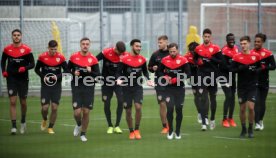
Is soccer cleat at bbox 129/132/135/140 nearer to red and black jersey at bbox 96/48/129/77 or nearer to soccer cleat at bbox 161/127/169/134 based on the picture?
soccer cleat at bbox 161/127/169/134

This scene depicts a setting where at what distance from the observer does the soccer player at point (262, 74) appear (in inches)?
687

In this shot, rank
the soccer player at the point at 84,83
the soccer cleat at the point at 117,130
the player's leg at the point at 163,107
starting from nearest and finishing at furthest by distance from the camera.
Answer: the soccer player at the point at 84,83, the player's leg at the point at 163,107, the soccer cleat at the point at 117,130

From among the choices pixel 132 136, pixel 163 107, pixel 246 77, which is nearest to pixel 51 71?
pixel 132 136

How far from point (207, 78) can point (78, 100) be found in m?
3.50

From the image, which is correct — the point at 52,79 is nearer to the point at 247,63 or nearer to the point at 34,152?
the point at 34,152

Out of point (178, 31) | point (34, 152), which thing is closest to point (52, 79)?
point (34, 152)

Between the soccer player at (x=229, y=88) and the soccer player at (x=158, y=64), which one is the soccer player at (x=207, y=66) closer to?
the soccer player at (x=229, y=88)

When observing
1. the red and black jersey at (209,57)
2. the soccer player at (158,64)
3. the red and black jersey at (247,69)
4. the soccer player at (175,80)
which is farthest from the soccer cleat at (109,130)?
the red and black jersey at (247,69)

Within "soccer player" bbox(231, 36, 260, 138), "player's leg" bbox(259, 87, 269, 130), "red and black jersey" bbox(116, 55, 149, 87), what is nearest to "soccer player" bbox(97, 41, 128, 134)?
"red and black jersey" bbox(116, 55, 149, 87)

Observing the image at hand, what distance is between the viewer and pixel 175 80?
53.4 ft

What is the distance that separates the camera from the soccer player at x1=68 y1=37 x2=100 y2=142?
16156 mm

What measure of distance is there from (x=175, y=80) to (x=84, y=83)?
5.96 feet

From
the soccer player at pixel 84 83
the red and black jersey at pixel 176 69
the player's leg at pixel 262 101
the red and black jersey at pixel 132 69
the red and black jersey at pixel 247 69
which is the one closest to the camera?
the soccer player at pixel 84 83

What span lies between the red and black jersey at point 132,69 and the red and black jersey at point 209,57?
2.01 metres
